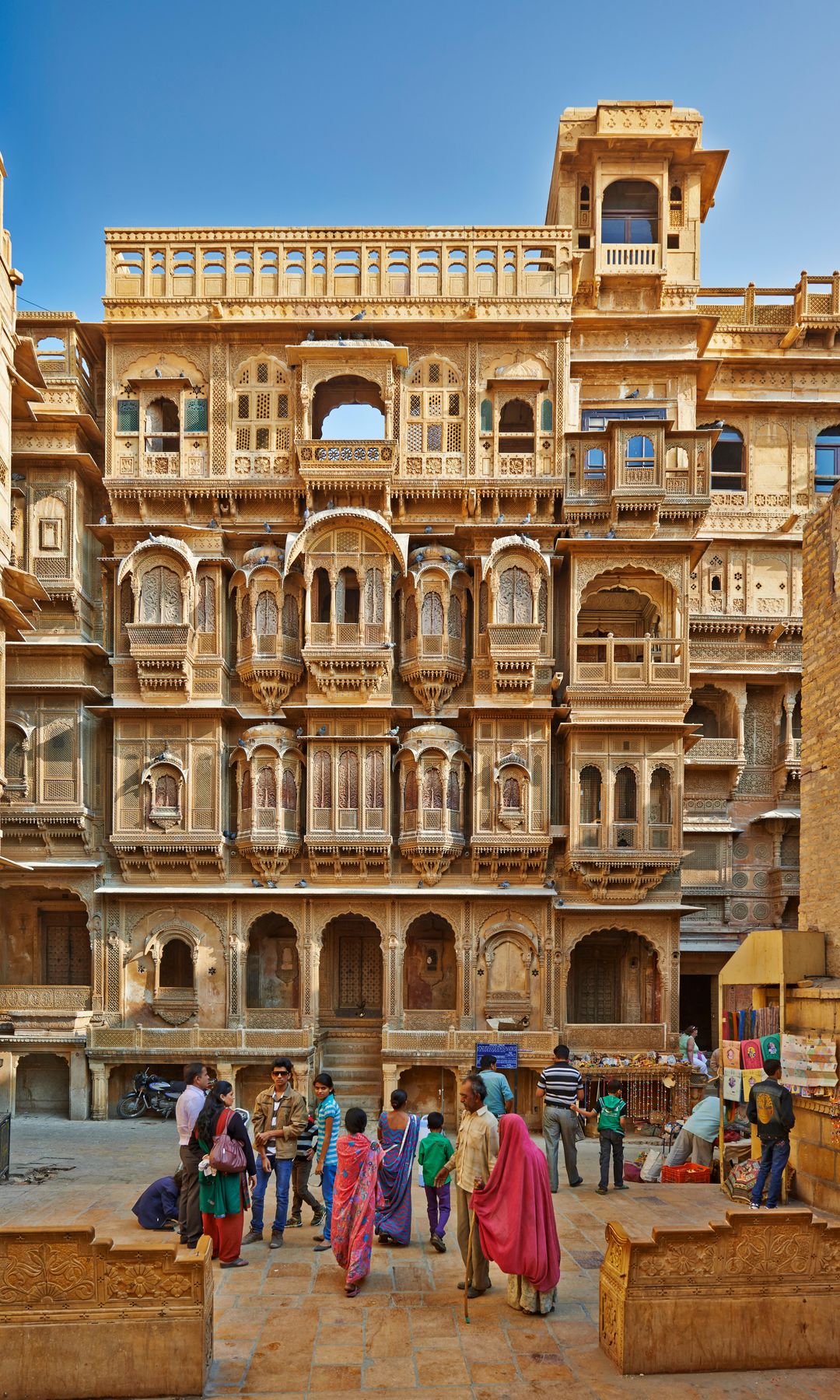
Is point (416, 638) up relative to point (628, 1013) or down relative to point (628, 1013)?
up

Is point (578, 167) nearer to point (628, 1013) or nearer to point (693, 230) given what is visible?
point (693, 230)

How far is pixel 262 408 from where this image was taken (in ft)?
69.1

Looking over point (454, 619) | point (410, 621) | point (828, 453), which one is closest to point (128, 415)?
point (410, 621)

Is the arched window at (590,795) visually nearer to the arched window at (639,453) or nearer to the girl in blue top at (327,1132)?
the arched window at (639,453)

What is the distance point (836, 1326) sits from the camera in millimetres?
7160

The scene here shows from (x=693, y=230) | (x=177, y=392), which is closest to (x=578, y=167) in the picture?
(x=693, y=230)

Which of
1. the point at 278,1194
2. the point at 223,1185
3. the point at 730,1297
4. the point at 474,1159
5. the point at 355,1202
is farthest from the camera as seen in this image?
the point at 278,1194

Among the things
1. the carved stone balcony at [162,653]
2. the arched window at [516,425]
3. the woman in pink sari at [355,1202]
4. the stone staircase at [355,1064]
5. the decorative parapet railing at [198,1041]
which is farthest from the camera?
the arched window at [516,425]

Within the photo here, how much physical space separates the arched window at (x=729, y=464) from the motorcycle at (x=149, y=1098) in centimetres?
1665

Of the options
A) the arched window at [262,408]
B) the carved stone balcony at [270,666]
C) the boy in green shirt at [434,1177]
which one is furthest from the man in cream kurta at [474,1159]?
the arched window at [262,408]

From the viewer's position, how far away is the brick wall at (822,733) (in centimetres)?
1238

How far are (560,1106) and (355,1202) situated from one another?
13.7 feet

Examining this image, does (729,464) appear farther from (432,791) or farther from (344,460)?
(432,791)

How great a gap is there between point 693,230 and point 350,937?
16526mm
